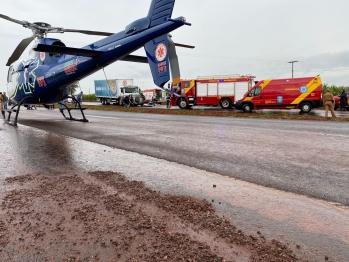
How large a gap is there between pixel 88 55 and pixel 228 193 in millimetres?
7074

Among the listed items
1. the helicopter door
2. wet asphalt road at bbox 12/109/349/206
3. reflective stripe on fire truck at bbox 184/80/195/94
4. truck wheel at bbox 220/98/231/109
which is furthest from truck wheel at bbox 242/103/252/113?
the helicopter door

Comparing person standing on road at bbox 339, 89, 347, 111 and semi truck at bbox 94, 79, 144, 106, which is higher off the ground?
semi truck at bbox 94, 79, 144, 106

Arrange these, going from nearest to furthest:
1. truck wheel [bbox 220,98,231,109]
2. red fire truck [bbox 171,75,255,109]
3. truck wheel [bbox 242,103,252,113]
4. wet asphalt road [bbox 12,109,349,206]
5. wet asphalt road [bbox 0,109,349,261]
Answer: wet asphalt road [bbox 0,109,349,261] → wet asphalt road [bbox 12,109,349,206] → truck wheel [bbox 242,103,252,113] → red fire truck [bbox 171,75,255,109] → truck wheel [bbox 220,98,231,109]

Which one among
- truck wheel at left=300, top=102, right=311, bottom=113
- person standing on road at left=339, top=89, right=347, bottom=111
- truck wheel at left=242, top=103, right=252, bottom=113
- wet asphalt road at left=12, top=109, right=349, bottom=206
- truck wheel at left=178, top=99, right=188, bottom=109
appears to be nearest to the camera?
wet asphalt road at left=12, top=109, right=349, bottom=206

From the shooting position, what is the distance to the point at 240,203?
2766 millimetres

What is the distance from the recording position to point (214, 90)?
24688 mm

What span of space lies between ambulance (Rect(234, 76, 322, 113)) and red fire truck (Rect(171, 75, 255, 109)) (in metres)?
3.73

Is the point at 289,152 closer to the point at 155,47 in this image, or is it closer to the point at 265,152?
the point at 265,152

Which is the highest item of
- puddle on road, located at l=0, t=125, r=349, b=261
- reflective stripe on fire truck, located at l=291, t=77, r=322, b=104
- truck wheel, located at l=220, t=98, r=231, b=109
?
reflective stripe on fire truck, located at l=291, t=77, r=322, b=104

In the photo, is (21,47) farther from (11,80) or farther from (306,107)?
(306,107)

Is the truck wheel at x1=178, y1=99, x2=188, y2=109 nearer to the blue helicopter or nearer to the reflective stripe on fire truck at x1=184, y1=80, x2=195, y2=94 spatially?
the reflective stripe on fire truck at x1=184, y1=80, x2=195, y2=94

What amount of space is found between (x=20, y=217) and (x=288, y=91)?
19.6 meters

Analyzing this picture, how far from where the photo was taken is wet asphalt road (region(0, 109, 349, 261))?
228 centimetres

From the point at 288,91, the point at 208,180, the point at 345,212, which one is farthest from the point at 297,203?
the point at 288,91
